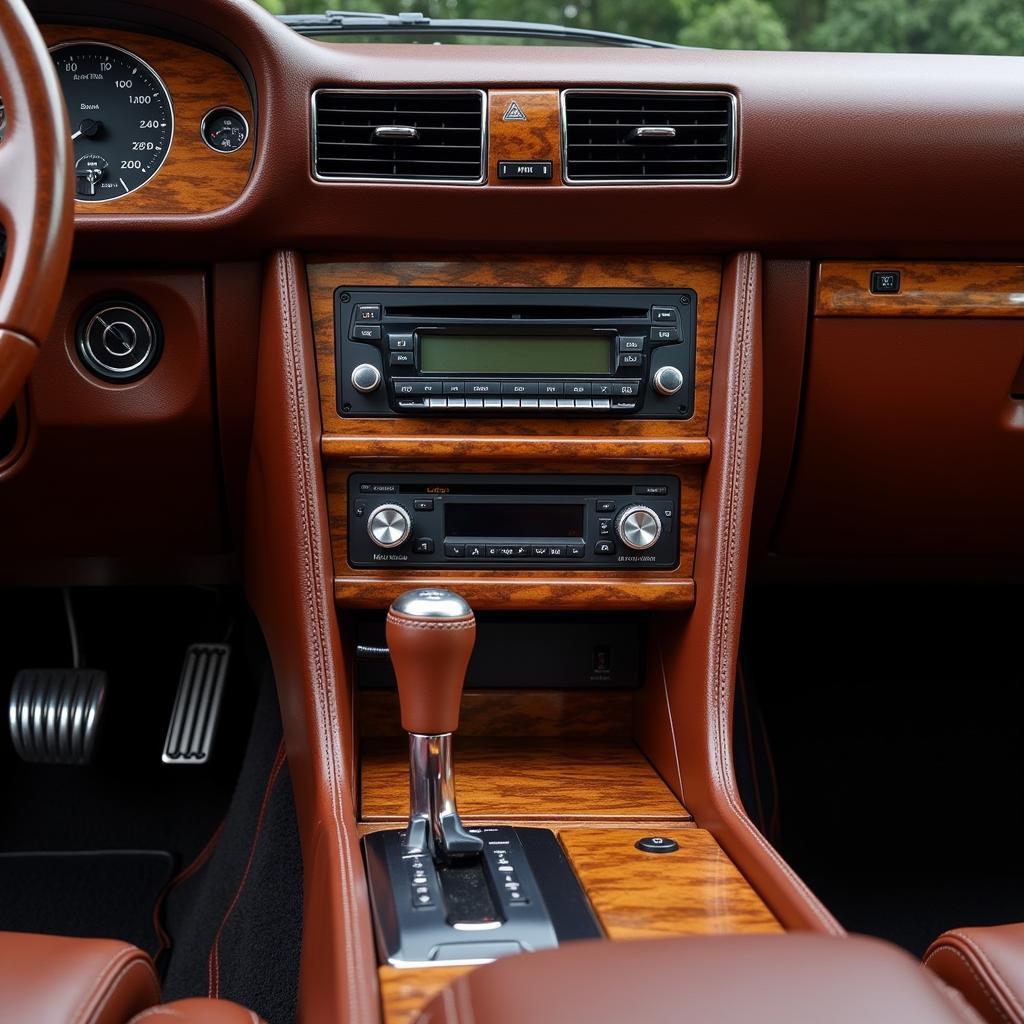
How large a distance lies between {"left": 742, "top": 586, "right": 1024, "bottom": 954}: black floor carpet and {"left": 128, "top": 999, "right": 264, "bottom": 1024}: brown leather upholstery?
1.30 metres

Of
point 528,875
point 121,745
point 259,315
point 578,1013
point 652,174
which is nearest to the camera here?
point 578,1013

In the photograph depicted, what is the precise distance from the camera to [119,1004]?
894 mm

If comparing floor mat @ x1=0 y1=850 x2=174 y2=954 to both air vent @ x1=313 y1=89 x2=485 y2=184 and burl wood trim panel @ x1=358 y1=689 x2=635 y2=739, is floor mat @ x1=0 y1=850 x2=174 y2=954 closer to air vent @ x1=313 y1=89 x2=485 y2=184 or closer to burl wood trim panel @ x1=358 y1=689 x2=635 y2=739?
burl wood trim panel @ x1=358 y1=689 x2=635 y2=739

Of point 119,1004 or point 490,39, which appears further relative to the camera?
point 490,39

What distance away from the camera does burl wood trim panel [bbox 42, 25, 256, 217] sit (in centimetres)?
148

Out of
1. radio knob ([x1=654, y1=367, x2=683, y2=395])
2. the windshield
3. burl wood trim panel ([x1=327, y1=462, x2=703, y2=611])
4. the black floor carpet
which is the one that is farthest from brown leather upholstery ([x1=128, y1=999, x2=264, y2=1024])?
the windshield

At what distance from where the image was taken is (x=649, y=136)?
4.78 feet

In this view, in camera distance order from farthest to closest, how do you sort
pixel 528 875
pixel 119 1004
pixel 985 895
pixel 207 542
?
pixel 985 895
pixel 207 542
pixel 528 875
pixel 119 1004

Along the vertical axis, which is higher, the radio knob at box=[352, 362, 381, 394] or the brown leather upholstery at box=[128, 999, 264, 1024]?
the radio knob at box=[352, 362, 381, 394]

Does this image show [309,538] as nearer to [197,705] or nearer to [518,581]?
[518,581]

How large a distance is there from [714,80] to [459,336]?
470mm

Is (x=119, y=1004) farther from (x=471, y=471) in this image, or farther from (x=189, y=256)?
(x=189, y=256)

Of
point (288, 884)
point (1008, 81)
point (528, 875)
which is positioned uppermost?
point (1008, 81)

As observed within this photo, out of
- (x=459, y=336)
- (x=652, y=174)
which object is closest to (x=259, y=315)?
(x=459, y=336)
